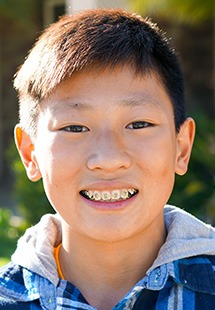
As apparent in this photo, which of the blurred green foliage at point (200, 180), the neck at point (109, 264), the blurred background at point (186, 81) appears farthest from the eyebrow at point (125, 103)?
the blurred green foliage at point (200, 180)

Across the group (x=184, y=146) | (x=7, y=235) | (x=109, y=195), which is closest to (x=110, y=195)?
(x=109, y=195)

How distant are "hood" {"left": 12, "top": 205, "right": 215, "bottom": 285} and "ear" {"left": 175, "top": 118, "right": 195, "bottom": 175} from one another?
0.15 m

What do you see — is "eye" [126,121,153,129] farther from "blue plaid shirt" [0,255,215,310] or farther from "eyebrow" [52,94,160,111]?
"blue plaid shirt" [0,255,215,310]

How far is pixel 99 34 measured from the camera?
2340mm

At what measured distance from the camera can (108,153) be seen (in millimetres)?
2160

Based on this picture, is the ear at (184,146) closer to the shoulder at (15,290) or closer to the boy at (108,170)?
the boy at (108,170)

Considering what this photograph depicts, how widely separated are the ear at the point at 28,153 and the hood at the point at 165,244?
18cm

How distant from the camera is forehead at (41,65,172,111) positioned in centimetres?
222

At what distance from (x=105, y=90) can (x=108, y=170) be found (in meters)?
0.24

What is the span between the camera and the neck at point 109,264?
2.37m

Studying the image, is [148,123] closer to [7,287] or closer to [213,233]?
[213,233]

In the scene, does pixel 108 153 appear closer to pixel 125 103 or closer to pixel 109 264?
pixel 125 103

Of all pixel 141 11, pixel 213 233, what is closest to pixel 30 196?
pixel 141 11

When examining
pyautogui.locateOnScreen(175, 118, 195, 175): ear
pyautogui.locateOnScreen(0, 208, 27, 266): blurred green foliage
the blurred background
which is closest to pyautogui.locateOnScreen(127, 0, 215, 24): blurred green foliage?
the blurred background
